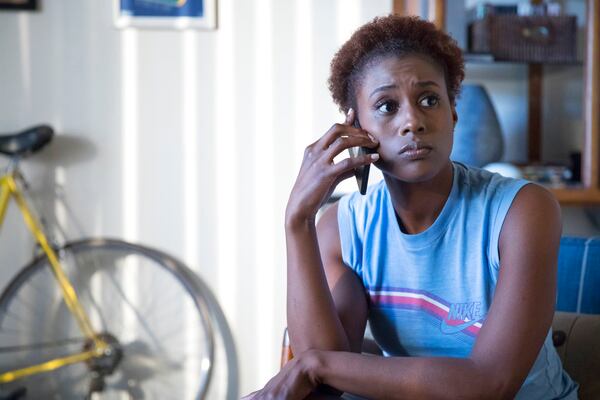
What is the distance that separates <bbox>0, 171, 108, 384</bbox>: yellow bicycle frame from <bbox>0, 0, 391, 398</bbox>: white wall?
84 millimetres

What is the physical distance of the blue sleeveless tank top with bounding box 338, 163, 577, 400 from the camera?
115cm

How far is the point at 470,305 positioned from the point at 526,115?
1.15 metres

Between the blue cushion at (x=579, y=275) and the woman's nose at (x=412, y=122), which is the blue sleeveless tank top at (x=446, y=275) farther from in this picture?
the blue cushion at (x=579, y=275)

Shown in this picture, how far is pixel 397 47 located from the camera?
1197 mm

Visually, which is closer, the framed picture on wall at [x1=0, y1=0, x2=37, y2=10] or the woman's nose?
the woman's nose

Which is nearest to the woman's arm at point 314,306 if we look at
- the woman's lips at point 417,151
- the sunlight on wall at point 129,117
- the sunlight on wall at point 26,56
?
the woman's lips at point 417,151

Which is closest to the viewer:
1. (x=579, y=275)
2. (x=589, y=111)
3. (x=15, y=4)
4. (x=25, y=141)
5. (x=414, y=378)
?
(x=414, y=378)

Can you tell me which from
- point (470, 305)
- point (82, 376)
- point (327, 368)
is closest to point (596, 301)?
point (470, 305)

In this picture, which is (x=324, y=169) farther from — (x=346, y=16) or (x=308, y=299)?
(x=346, y=16)

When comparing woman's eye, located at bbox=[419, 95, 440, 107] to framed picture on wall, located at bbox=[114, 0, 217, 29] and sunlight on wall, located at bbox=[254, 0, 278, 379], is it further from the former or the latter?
framed picture on wall, located at bbox=[114, 0, 217, 29]

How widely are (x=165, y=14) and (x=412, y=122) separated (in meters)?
1.41

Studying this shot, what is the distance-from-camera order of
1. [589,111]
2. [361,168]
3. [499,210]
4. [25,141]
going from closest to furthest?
[499,210] < [361,168] < [589,111] < [25,141]

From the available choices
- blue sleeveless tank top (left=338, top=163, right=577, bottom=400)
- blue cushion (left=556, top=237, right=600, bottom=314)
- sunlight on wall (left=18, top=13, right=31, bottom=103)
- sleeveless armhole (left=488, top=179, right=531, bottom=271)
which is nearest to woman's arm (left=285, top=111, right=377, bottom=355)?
blue sleeveless tank top (left=338, top=163, right=577, bottom=400)

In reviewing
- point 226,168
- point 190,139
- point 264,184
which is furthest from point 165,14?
point 264,184
